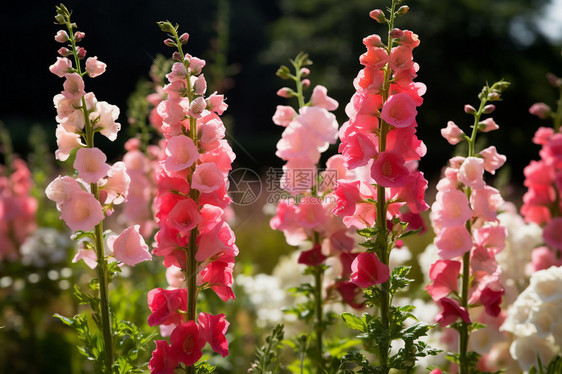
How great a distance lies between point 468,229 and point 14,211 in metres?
2.84

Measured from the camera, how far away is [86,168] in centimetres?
135

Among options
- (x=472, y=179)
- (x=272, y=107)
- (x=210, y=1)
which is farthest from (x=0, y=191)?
(x=272, y=107)

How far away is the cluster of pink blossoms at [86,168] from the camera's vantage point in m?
1.34

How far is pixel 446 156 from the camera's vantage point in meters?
14.3

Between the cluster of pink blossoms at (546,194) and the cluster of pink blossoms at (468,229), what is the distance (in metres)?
0.53

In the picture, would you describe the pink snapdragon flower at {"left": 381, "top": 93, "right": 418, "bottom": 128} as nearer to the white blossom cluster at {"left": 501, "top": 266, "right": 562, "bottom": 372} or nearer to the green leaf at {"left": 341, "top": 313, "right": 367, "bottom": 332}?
the green leaf at {"left": 341, "top": 313, "right": 367, "bottom": 332}

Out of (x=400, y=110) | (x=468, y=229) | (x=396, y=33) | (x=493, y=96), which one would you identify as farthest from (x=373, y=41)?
(x=468, y=229)

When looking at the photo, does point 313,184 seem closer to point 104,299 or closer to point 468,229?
point 468,229

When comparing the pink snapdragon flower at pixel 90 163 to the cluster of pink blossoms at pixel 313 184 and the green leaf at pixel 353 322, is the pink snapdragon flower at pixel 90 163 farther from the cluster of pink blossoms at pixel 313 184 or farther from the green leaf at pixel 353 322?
the green leaf at pixel 353 322

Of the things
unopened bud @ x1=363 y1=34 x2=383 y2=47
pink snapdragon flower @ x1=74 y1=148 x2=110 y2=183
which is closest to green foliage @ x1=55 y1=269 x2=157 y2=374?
pink snapdragon flower @ x1=74 y1=148 x2=110 y2=183

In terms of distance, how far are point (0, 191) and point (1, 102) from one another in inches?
435

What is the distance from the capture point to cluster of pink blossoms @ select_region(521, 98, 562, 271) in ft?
6.62

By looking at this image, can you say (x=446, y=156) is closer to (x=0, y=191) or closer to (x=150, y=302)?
(x=0, y=191)

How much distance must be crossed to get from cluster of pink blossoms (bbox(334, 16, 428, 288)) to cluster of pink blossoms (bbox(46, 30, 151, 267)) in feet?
1.87
